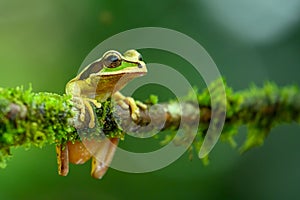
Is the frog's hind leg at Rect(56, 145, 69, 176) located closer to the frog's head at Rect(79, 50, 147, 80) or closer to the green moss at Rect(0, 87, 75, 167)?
the green moss at Rect(0, 87, 75, 167)

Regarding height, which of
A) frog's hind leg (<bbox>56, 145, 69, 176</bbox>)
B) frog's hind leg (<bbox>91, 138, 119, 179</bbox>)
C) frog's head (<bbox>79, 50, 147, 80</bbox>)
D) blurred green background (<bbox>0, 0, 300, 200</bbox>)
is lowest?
frog's hind leg (<bbox>56, 145, 69, 176</bbox>)

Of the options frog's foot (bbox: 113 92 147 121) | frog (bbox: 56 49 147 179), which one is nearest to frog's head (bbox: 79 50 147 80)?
frog (bbox: 56 49 147 179)

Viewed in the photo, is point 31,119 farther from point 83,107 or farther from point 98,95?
point 98,95

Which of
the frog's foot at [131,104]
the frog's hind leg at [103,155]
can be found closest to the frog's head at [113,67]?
the frog's foot at [131,104]

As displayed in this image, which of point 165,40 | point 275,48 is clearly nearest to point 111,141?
point 165,40

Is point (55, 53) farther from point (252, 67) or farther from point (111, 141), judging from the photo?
point (111, 141)

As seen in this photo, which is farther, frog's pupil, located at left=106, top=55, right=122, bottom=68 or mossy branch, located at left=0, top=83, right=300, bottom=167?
frog's pupil, located at left=106, top=55, right=122, bottom=68
